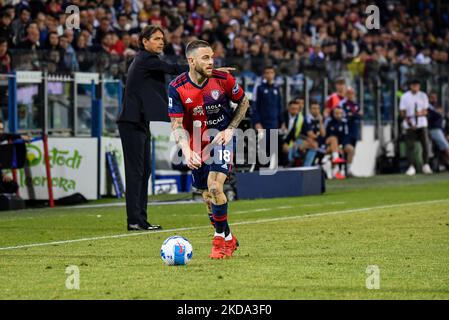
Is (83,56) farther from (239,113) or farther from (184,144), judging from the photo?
(184,144)

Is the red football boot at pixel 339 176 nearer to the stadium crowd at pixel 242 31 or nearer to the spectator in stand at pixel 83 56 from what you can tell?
the stadium crowd at pixel 242 31

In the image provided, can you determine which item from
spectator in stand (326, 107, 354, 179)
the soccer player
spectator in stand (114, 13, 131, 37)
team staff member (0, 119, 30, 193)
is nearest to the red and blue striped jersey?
the soccer player

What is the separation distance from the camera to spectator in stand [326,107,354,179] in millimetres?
28297

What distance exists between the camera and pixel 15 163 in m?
19.9

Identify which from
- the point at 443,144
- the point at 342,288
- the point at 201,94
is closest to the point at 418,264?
the point at 342,288

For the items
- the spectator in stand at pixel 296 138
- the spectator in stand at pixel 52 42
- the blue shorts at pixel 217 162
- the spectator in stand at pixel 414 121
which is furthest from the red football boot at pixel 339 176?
the blue shorts at pixel 217 162

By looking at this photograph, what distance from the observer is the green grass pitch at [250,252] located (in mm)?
9477

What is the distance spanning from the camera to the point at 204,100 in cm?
1211

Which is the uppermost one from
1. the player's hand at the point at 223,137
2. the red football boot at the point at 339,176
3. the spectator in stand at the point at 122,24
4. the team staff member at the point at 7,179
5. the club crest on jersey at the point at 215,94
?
the spectator in stand at the point at 122,24

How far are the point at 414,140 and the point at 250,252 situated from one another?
63.6 ft

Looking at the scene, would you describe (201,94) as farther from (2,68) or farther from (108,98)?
(108,98)

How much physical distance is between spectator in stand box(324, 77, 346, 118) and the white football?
17.9 metres

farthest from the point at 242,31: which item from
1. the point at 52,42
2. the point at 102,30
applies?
the point at 52,42

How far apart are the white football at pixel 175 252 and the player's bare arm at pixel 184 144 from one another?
0.94 metres
